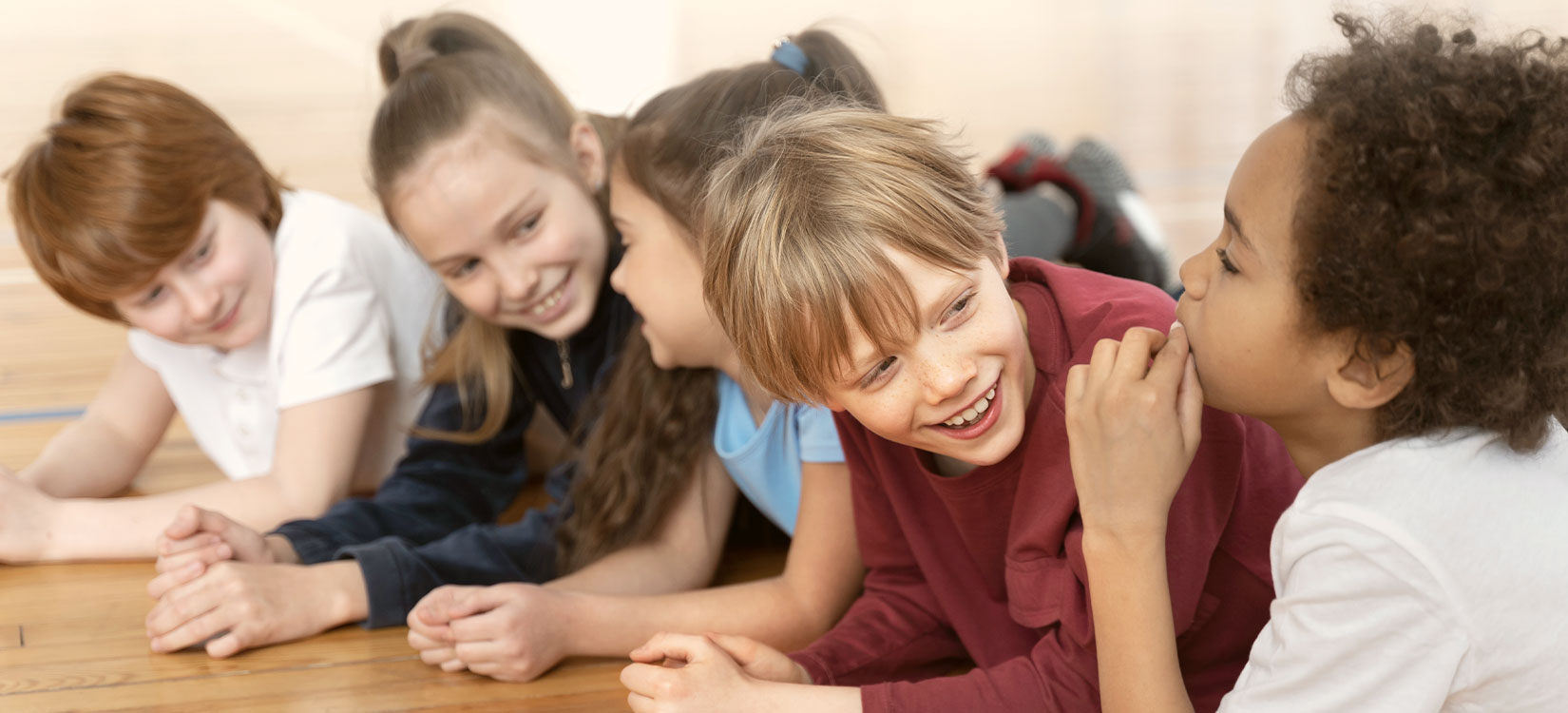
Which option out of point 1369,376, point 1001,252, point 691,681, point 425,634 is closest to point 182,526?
point 425,634

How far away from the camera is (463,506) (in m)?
1.68

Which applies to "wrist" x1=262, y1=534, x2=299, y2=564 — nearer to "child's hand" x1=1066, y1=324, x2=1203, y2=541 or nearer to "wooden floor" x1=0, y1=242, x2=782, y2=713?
"wooden floor" x1=0, y1=242, x2=782, y2=713

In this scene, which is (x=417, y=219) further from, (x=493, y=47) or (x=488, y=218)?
(x=493, y=47)

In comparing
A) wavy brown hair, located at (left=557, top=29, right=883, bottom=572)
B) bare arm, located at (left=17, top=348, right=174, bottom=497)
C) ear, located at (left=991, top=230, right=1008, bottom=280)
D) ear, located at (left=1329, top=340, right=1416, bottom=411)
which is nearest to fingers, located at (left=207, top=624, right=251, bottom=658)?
wavy brown hair, located at (left=557, top=29, right=883, bottom=572)

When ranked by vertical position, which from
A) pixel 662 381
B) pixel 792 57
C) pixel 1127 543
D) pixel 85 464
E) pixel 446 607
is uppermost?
pixel 792 57

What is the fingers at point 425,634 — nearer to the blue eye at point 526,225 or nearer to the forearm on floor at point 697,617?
the forearm on floor at point 697,617

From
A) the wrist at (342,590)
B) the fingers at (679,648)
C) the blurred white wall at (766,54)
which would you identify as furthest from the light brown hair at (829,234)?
the blurred white wall at (766,54)

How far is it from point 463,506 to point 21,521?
1.68 ft

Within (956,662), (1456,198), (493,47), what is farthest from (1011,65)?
(1456,198)

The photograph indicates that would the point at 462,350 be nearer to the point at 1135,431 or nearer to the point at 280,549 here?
the point at 280,549

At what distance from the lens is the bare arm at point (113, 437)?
5.84 feet

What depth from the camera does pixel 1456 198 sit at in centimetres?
77

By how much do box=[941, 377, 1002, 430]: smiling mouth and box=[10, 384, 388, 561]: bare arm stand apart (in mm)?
903

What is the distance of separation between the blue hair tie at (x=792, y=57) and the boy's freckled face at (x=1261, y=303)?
1.71 ft
